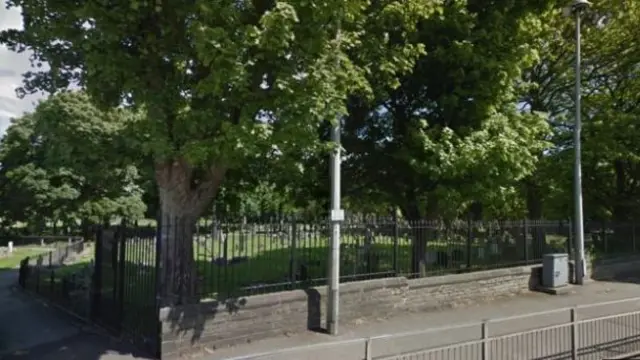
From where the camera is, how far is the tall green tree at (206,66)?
25.7 ft

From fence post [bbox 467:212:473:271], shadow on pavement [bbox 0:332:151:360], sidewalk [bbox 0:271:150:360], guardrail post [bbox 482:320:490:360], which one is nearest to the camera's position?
guardrail post [bbox 482:320:490:360]

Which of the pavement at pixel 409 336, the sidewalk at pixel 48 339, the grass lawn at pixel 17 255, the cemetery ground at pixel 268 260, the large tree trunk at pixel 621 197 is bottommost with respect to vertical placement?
the grass lawn at pixel 17 255

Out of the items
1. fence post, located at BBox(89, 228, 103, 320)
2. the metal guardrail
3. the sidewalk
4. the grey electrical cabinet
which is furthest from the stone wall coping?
fence post, located at BBox(89, 228, 103, 320)

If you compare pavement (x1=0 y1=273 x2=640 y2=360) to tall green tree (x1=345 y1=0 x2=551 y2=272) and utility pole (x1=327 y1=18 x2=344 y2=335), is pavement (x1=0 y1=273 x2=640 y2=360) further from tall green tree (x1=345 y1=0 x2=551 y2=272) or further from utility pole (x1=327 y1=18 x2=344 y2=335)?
tall green tree (x1=345 y1=0 x2=551 y2=272)

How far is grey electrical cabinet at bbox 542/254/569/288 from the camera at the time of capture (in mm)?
15375

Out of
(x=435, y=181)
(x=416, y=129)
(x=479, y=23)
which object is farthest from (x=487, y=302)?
(x=479, y=23)

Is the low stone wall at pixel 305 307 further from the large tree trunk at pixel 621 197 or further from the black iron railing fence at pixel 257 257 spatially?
the large tree trunk at pixel 621 197

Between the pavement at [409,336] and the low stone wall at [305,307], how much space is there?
0.66 ft

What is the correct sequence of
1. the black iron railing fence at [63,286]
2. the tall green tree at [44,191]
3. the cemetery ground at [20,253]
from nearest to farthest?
the black iron railing fence at [63,286] < the cemetery ground at [20,253] < the tall green tree at [44,191]

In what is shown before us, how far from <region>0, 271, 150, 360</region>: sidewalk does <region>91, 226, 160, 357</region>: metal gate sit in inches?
13.4

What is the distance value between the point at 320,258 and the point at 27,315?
7799 millimetres

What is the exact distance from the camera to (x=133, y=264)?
10.1 m

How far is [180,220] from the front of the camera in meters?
9.71

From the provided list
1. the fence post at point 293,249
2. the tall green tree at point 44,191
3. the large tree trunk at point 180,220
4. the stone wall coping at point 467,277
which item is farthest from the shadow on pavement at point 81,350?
the tall green tree at point 44,191
